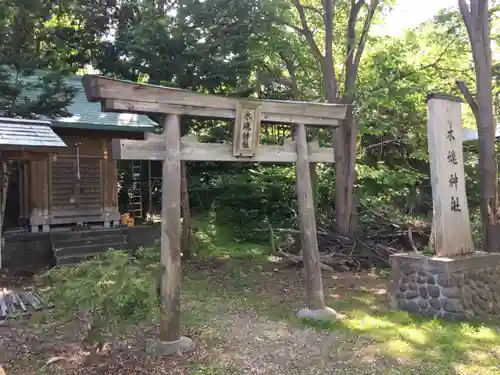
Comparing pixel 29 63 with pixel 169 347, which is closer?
pixel 169 347

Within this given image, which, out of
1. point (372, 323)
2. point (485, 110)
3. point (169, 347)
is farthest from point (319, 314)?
point (485, 110)

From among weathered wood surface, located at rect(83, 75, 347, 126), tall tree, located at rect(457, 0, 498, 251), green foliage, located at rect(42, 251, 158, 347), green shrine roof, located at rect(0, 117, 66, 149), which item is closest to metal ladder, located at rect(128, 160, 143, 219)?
green shrine roof, located at rect(0, 117, 66, 149)

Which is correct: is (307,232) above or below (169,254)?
above

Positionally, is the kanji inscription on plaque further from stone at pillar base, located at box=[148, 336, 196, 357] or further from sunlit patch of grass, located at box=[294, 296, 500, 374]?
sunlit patch of grass, located at box=[294, 296, 500, 374]

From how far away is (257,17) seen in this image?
1130cm

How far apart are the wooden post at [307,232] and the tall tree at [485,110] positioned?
176 inches

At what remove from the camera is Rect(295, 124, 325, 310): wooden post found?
7062 millimetres

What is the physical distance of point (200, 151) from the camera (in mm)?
6113

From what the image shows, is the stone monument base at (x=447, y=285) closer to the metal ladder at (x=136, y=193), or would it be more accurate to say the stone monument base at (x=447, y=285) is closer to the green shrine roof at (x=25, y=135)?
the green shrine roof at (x=25, y=135)

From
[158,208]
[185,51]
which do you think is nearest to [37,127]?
[185,51]

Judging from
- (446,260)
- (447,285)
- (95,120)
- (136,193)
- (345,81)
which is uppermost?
(345,81)

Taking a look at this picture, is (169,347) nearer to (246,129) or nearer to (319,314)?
(319,314)

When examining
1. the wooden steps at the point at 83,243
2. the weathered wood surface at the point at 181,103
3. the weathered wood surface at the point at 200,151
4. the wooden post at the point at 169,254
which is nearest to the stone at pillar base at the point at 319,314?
the wooden post at the point at 169,254

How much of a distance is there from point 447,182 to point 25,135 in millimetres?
7656
